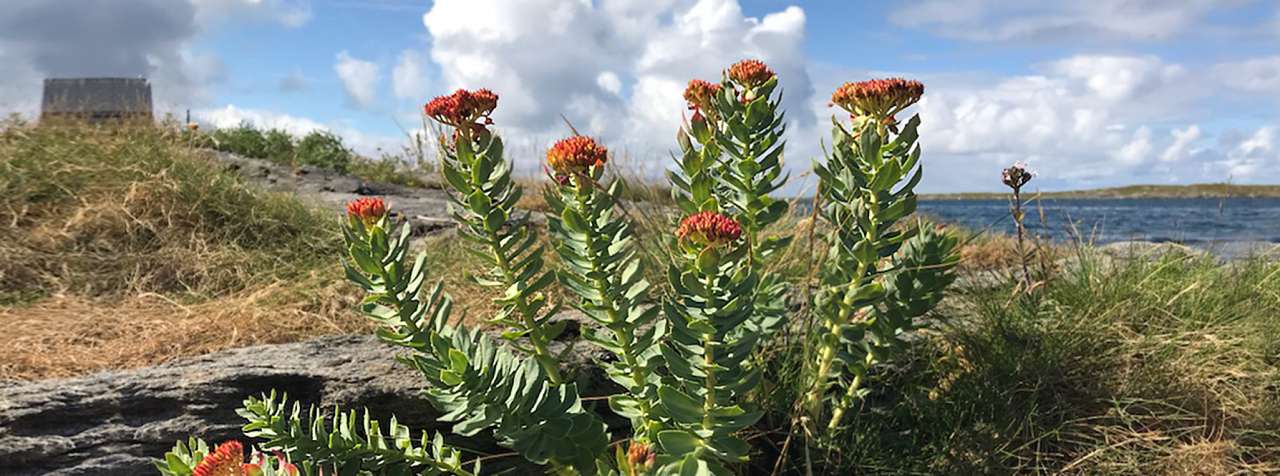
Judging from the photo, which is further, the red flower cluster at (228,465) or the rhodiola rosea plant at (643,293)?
the rhodiola rosea plant at (643,293)

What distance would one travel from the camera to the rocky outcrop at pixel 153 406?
7.66 feet

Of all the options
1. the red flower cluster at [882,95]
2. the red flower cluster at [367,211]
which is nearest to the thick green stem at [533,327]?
the red flower cluster at [367,211]

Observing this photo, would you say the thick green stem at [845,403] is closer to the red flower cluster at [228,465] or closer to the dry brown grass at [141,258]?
the red flower cluster at [228,465]

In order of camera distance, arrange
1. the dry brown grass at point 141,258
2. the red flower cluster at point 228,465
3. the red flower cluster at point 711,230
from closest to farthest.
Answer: the red flower cluster at point 228,465 → the red flower cluster at point 711,230 → the dry brown grass at point 141,258

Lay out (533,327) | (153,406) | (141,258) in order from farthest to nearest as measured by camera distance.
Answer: (141,258)
(153,406)
(533,327)

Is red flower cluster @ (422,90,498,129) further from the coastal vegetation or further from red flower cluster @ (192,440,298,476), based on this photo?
red flower cluster @ (192,440,298,476)

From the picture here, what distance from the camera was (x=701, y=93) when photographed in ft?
7.47

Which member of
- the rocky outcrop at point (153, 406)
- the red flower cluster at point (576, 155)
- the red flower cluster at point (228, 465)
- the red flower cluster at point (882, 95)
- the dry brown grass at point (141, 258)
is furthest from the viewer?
the dry brown grass at point (141, 258)

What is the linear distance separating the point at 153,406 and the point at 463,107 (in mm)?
1220

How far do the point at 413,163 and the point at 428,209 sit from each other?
427 cm

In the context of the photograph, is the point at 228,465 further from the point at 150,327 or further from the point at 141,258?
the point at 141,258

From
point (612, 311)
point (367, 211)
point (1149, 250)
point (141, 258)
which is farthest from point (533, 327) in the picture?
point (1149, 250)

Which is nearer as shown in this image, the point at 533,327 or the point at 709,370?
the point at 709,370

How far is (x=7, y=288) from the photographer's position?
13.8 ft
